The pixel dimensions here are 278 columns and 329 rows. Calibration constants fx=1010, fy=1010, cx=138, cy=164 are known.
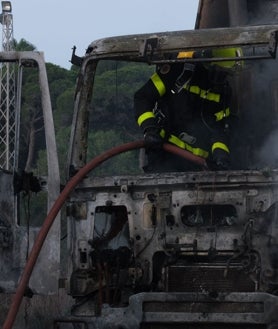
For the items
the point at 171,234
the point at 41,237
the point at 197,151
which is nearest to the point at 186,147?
the point at 197,151

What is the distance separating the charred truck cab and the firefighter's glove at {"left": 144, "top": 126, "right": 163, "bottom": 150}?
1.21 ft

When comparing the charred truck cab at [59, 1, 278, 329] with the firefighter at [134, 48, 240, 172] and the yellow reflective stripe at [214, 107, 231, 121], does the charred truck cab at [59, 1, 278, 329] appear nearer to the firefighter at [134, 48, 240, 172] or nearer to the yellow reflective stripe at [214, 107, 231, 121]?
the firefighter at [134, 48, 240, 172]

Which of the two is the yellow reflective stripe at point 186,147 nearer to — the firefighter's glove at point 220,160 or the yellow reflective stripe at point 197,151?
the yellow reflective stripe at point 197,151

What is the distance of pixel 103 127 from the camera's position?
12250 millimetres

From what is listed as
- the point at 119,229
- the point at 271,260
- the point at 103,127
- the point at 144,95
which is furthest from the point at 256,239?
the point at 103,127

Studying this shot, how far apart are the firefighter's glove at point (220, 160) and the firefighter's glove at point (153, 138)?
40 centimetres

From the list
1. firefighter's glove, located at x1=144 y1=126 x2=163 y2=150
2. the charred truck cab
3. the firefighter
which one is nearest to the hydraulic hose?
the charred truck cab

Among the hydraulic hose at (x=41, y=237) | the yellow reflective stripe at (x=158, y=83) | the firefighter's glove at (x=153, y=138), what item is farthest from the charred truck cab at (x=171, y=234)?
the firefighter's glove at (x=153, y=138)

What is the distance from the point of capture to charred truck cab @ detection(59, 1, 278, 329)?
646 cm

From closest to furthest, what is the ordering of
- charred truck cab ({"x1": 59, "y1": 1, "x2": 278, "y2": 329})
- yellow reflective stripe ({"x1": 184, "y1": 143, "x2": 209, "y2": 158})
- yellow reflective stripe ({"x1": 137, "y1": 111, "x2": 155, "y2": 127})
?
charred truck cab ({"x1": 59, "y1": 1, "x2": 278, "y2": 329}) < yellow reflective stripe ({"x1": 137, "y1": 111, "x2": 155, "y2": 127}) < yellow reflective stripe ({"x1": 184, "y1": 143, "x2": 209, "y2": 158})

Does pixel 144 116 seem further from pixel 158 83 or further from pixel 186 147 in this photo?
pixel 186 147

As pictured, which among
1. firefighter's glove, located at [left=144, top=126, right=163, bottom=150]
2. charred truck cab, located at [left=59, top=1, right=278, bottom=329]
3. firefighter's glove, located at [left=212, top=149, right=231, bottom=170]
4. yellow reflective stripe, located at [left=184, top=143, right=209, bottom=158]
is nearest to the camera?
charred truck cab, located at [left=59, top=1, right=278, bottom=329]

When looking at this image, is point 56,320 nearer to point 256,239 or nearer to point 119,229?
point 119,229

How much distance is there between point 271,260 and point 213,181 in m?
0.64
